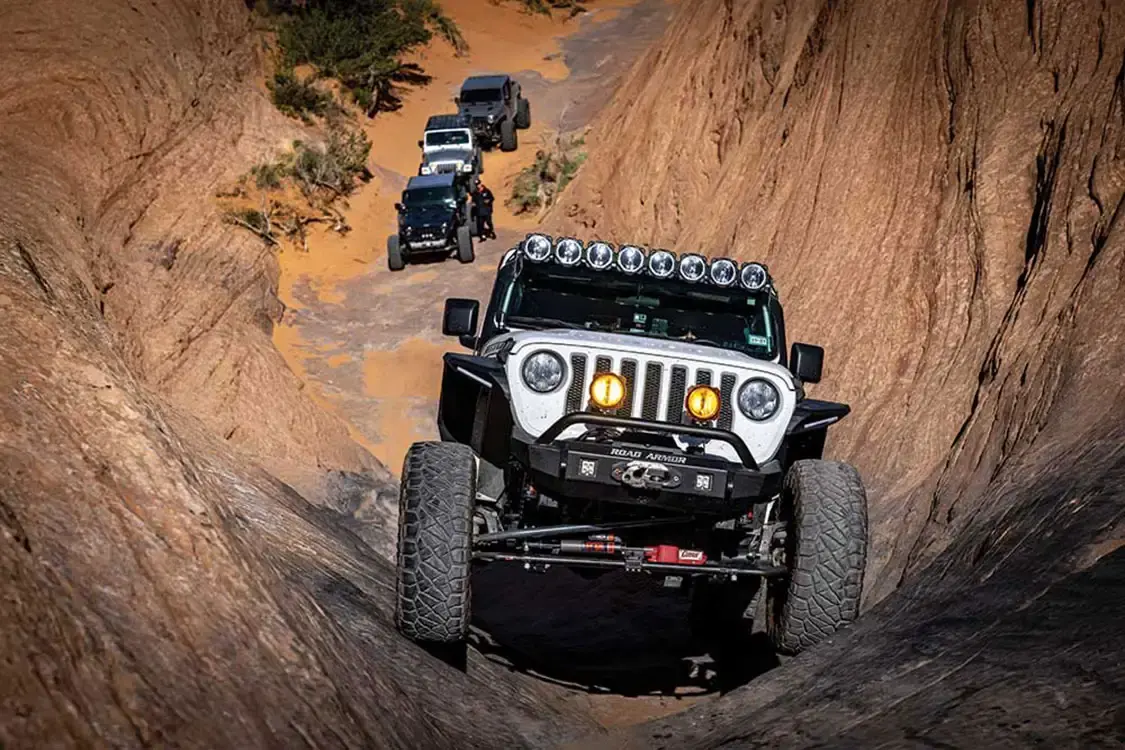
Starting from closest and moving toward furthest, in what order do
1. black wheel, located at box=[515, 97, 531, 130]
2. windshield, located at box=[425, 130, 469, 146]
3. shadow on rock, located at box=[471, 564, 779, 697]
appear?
shadow on rock, located at box=[471, 564, 779, 697] < windshield, located at box=[425, 130, 469, 146] < black wheel, located at box=[515, 97, 531, 130]

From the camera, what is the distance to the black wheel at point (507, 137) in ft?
108

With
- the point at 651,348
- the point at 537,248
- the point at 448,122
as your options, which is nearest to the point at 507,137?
the point at 448,122

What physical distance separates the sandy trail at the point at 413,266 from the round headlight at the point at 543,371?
10.9 m

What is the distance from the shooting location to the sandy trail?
2059cm

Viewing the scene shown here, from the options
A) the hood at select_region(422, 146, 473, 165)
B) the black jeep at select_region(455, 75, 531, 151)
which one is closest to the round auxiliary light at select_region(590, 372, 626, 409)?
the hood at select_region(422, 146, 473, 165)

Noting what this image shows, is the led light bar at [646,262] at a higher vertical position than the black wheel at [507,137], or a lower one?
lower

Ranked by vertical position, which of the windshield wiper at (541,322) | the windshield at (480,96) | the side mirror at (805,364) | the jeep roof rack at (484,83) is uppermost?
the jeep roof rack at (484,83)

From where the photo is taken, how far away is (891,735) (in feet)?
16.2

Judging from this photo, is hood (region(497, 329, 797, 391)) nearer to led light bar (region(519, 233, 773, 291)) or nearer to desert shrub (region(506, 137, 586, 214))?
led light bar (region(519, 233, 773, 291))

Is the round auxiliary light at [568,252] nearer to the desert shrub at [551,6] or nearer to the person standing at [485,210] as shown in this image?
the person standing at [485,210]

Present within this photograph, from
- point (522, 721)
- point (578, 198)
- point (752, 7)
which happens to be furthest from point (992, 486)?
point (578, 198)

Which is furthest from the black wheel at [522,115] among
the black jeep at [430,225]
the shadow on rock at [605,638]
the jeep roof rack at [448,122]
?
the shadow on rock at [605,638]

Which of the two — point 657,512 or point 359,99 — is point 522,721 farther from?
point 359,99

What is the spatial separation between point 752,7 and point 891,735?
61.5ft
